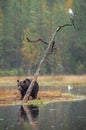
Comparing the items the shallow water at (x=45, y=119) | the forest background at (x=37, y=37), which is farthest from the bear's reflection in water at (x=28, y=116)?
the forest background at (x=37, y=37)

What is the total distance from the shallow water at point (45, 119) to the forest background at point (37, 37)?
57779 mm

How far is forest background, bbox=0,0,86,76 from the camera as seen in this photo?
290 ft

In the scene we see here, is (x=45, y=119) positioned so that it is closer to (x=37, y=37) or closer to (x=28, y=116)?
(x=28, y=116)

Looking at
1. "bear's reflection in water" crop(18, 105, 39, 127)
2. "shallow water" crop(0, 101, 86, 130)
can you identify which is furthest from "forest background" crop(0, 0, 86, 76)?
"bear's reflection in water" crop(18, 105, 39, 127)

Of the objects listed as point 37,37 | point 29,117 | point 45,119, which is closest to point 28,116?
point 29,117

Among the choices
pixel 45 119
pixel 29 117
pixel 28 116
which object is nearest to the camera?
pixel 45 119

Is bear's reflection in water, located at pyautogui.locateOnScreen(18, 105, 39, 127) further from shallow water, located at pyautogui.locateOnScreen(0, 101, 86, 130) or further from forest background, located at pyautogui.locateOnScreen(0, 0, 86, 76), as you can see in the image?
forest background, located at pyautogui.locateOnScreen(0, 0, 86, 76)

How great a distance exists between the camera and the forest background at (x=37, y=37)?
3484 inches

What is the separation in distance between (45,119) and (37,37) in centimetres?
6957

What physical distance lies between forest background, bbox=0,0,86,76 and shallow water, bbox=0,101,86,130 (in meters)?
57.8

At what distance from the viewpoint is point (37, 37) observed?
301 ft

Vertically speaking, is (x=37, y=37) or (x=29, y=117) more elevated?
(x=29, y=117)

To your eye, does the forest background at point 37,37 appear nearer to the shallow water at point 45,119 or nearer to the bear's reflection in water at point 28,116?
the shallow water at point 45,119

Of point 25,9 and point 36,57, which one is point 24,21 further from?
point 36,57
